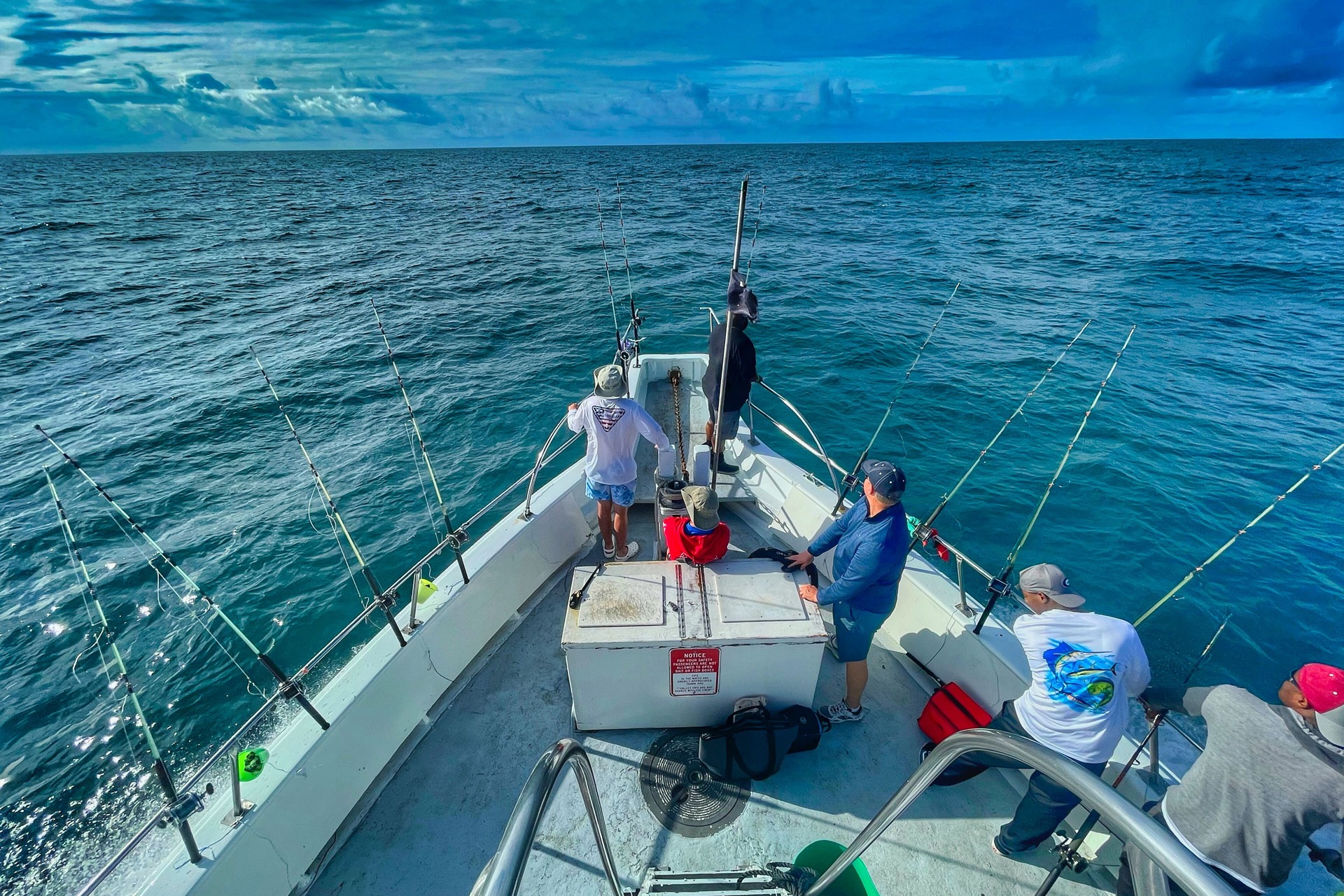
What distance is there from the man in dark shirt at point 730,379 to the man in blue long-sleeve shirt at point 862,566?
162 centimetres

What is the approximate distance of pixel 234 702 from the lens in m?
5.19

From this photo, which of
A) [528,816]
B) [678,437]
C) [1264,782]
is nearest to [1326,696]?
[1264,782]

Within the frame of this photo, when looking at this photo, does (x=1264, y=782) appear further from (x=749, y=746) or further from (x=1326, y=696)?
(x=749, y=746)

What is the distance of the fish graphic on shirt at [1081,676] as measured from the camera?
85.7 inches

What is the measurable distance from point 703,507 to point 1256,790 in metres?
2.30

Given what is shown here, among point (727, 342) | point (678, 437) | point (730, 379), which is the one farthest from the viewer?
point (678, 437)

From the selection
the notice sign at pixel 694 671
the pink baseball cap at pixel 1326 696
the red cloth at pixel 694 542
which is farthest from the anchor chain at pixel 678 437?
the pink baseball cap at pixel 1326 696

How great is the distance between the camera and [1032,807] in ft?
8.37

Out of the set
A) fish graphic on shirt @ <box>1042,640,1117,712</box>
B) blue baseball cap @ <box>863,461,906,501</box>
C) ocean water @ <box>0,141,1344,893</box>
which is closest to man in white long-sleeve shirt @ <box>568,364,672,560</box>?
blue baseball cap @ <box>863,461,906,501</box>

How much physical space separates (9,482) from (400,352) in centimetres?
619

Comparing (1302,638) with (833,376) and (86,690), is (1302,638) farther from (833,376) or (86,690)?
(86,690)

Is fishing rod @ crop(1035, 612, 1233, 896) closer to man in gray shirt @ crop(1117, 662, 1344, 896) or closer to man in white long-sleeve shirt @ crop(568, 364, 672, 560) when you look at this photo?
man in gray shirt @ crop(1117, 662, 1344, 896)

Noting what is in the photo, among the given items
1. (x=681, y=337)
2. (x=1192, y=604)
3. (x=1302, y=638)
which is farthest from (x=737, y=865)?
(x=681, y=337)

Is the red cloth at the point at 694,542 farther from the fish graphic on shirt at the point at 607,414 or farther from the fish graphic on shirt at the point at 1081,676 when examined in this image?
the fish graphic on shirt at the point at 1081,676
